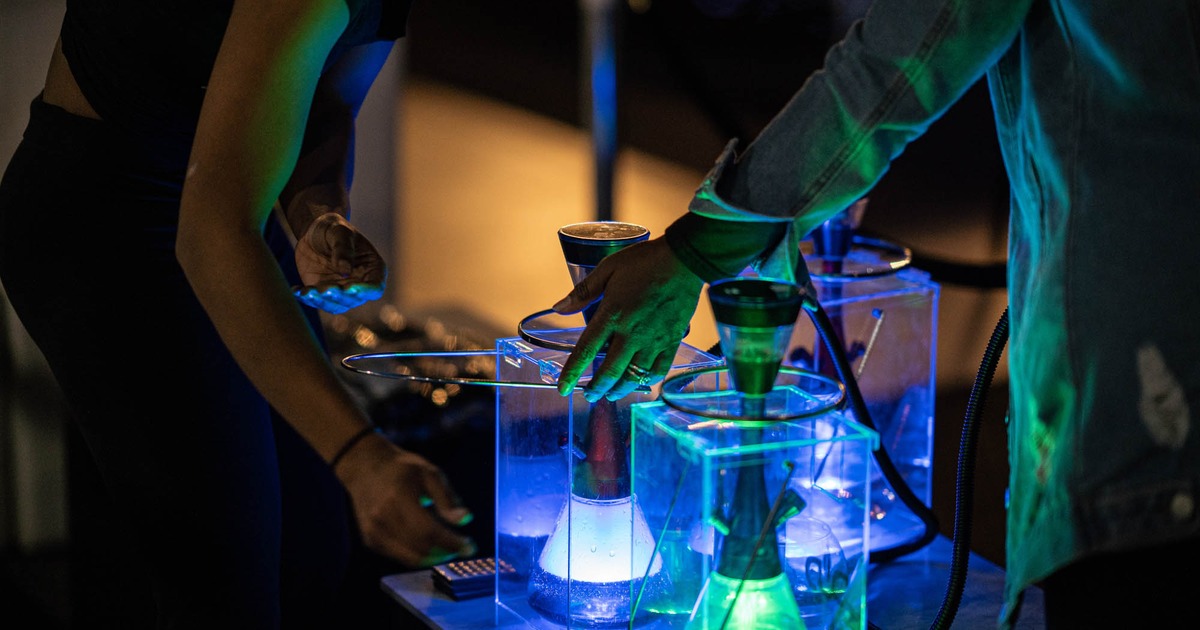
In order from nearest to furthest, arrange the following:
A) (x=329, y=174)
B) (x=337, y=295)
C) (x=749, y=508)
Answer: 1. (x=749, y=508)
2. (x=337, y=295)
3. (x=329, y=174)

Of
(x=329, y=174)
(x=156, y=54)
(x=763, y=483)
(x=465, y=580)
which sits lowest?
(x=465, y=580)

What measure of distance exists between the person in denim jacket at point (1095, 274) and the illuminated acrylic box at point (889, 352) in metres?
0.84

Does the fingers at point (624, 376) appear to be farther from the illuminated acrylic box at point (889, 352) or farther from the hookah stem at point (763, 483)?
the illuminated acrylic box at point (889, 352)

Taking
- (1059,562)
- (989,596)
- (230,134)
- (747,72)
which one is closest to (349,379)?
(747,72)

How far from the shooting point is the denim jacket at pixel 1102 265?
872 millimetres

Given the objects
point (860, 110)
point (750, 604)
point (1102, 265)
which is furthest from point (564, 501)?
point (1102, 265)

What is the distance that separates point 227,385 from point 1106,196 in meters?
0.92

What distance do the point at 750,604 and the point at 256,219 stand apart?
56cm

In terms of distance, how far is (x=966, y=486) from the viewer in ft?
4.38

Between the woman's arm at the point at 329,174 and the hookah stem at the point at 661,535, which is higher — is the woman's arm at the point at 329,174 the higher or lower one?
the higher one

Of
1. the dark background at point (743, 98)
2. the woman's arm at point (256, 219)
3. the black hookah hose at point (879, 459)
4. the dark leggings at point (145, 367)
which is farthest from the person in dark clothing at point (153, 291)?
the dark background at point (743, 98)

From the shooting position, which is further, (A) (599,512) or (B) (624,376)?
(A) (599,512)

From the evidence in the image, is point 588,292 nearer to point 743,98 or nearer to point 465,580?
point 465,580

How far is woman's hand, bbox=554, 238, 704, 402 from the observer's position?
1.11m
